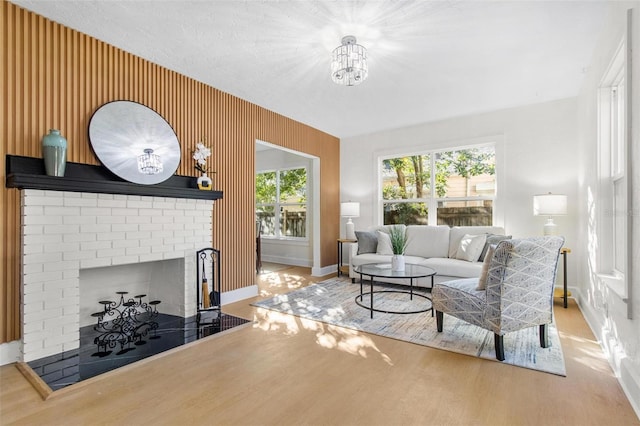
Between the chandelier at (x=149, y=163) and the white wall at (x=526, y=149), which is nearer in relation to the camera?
the chandelier at (x=149, y=163)

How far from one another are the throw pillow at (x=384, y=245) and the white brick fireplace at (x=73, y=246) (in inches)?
113

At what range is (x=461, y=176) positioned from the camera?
509 centimetres

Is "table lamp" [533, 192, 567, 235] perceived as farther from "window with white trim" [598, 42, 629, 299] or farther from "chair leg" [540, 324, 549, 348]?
"chair leg" [540, 324, 549, 348]

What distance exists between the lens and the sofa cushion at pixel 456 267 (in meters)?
3.99

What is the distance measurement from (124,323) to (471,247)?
4.12 meters

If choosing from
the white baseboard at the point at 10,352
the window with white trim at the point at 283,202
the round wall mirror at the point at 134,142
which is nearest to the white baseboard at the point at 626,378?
the round wall mirror at the point at 134,142

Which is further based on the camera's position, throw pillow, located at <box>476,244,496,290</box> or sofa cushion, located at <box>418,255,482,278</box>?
sofa cushion, located at <box>418,255,482,278</box>

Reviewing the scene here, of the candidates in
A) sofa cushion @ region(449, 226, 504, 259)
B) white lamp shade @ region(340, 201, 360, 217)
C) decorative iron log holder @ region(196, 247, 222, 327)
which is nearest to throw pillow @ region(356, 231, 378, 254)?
white lamp shade @ region(340, 201, 360, 217)

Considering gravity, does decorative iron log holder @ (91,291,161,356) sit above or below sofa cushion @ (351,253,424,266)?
below

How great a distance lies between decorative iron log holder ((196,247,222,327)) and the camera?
3.38 metres

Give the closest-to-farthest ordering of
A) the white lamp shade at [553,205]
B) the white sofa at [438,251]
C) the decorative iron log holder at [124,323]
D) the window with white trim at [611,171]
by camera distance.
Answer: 1. the window with white trim at [611,171]
2. the decorative iron log holder at [124,323]
3. the white lamp shade at [553,205]
4. the white sofa at [438,251]

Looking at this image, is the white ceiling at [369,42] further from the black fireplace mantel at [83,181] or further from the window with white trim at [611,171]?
the black fireplace mantel at [83,181]

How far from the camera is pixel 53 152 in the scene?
8.05 feet

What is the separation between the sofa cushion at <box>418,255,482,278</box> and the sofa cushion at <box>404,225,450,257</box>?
37 centimetres
